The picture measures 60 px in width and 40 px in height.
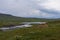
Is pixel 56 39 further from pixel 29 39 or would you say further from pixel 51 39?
pixel 29 39

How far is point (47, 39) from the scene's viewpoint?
32938 mm

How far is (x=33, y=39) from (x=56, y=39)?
521 centimetres

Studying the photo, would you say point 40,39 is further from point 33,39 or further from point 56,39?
point 56,39

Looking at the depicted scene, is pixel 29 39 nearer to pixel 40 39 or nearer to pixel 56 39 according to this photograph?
pixel 40 39

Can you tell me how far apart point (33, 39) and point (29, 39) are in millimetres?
919

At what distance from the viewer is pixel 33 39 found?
33.0 metres

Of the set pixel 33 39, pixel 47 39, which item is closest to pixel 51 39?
pixel 47 39

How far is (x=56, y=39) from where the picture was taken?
32844 mm

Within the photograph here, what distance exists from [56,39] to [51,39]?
1.19m

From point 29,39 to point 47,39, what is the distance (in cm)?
409

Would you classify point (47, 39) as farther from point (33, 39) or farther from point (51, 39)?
point (33, 39)

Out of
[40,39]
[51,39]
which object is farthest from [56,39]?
[40,39]

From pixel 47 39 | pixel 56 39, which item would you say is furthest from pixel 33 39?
pixel 56 39

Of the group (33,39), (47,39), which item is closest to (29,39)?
(33,39)
